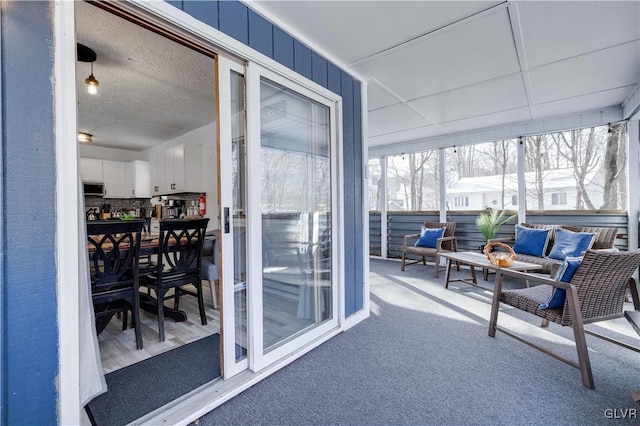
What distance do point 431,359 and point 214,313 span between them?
210 centimetres

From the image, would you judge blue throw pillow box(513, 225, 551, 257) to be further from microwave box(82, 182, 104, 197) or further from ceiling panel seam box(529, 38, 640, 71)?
microwave box(82, 182, 104, 197)

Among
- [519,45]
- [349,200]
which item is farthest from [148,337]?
[519,45]

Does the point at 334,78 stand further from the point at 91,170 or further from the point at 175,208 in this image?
the point at 91,170

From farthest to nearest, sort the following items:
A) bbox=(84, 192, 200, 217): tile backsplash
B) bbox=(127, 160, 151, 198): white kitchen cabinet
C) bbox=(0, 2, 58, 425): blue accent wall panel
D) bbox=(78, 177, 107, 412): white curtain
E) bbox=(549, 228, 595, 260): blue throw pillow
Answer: bbox=(127, 160, 151, 198): white kitchen cabinet < bbox=(84, 192, 200, 217): tile backsplash < bbox=(549, 228, 595, 260): blue throw pillow < bbox=(78, 177, 107, 412): white curtain < bbox=(0, 2, 58, 425): blue accent wall panel

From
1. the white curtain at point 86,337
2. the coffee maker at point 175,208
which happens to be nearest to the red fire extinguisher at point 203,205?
the coffee maker at point 175,208

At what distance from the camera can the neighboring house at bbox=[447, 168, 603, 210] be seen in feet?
13.6

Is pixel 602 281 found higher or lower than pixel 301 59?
lower

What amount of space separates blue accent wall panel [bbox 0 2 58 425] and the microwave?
5.22 metres

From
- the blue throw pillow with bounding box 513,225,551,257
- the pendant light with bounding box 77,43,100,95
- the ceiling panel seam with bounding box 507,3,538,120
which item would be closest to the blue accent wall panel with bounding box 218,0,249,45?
the pendant light with bounding box 77,43,100,95

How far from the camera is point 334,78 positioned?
253cm

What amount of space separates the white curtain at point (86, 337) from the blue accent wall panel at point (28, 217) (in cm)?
12

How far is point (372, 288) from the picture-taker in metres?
3.90

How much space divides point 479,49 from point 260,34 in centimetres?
182

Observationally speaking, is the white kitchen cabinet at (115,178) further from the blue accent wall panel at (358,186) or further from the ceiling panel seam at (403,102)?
the ceiling panel seam at (403,102)
